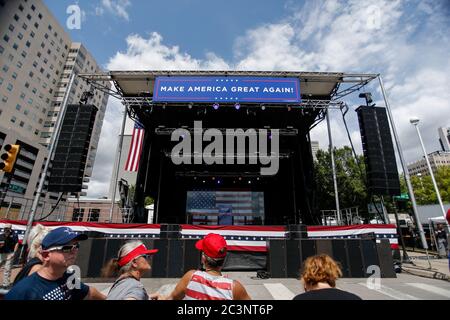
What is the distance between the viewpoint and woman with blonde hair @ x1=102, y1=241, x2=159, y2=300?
1868 millimetres

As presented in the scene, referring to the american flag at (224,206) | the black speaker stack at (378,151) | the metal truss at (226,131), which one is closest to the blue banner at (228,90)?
Answer: the metal truss at (226,131)

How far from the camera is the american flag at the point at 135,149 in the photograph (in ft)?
52.4

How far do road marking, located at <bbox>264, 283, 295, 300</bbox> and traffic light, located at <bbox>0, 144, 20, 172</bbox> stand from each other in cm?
881

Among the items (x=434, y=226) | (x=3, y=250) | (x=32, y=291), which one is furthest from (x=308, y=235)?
(x=434, y=226)

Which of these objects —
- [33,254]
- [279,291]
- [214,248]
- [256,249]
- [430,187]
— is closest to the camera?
[214,248]

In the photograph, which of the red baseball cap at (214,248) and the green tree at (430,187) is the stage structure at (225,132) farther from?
the green tree at (430,187)

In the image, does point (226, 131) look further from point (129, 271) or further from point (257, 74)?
point (129, 271)

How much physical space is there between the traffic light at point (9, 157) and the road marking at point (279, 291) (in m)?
8.81

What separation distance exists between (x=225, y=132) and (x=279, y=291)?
461 inches

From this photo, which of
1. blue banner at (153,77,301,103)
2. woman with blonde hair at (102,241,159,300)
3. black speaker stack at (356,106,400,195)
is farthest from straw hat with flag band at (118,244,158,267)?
black speaker stack at (356,106,400,195)

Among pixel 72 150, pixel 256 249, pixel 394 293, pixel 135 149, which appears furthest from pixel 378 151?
pixel 72 150

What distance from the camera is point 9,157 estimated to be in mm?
7098
